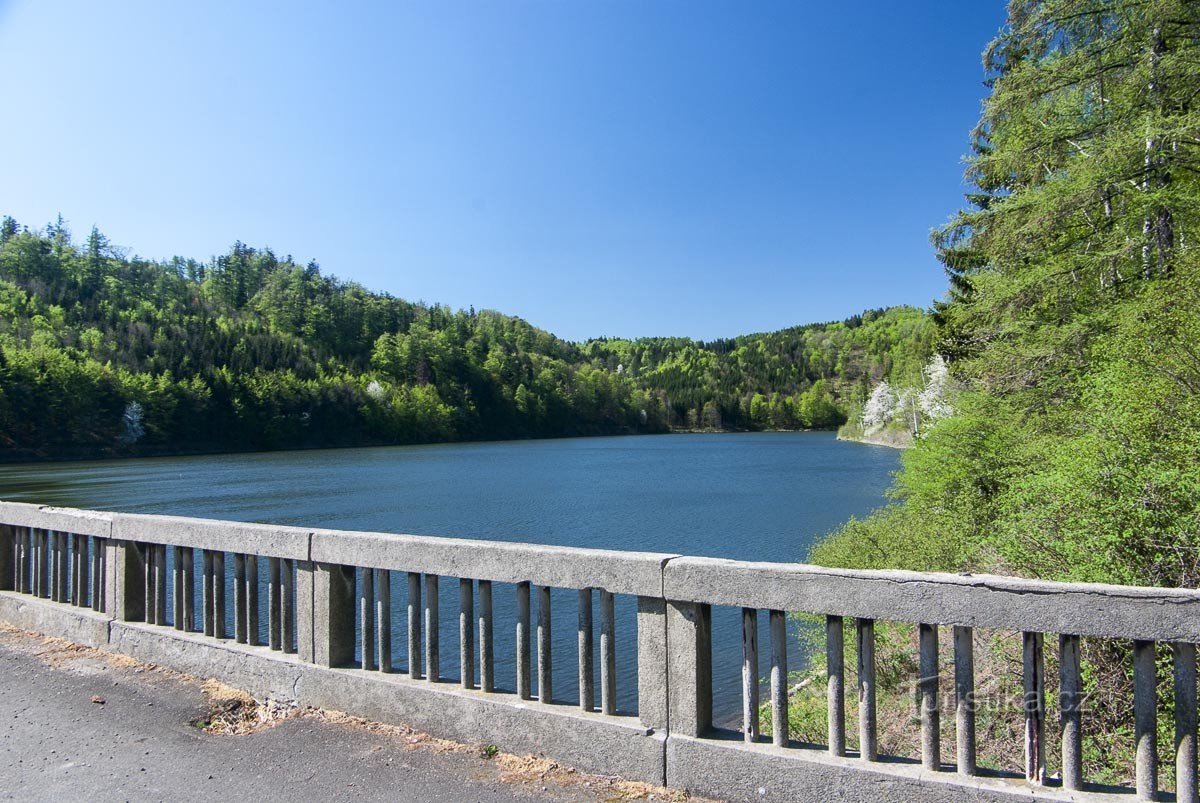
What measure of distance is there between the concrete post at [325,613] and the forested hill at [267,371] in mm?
48335

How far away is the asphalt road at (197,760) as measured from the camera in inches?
151

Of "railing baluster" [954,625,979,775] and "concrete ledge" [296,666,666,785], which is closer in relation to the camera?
"railing baluster" [954,625,979,775]

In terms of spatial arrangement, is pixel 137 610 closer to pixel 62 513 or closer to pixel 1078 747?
pixel 62 513

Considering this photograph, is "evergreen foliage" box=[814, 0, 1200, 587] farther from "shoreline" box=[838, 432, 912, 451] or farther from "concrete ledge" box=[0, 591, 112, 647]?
"shoreline" box=[838, 432, 912, 451]

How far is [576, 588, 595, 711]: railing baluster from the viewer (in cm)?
417

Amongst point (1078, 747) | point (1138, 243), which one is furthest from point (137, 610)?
point (1138, 243)

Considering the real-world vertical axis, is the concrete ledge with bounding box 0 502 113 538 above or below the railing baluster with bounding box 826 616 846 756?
above

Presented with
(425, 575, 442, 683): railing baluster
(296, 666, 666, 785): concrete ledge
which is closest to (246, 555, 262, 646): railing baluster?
(296, 666, 666, 785): concrete ledge

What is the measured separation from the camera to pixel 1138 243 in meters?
12.4

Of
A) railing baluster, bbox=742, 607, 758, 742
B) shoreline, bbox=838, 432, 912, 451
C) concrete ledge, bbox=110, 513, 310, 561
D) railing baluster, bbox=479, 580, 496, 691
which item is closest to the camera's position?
railing baluster, bbox=742, 607, 758, 742

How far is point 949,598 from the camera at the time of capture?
337 centimetres

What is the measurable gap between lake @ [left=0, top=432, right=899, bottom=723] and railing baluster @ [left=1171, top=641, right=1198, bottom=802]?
8485 mm

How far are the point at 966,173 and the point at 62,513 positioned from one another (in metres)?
16.8

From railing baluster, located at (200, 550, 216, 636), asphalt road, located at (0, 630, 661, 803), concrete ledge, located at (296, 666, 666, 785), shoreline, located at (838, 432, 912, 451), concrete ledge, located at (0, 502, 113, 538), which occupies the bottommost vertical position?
shoreline, located at (838, 432, 912, 451)
